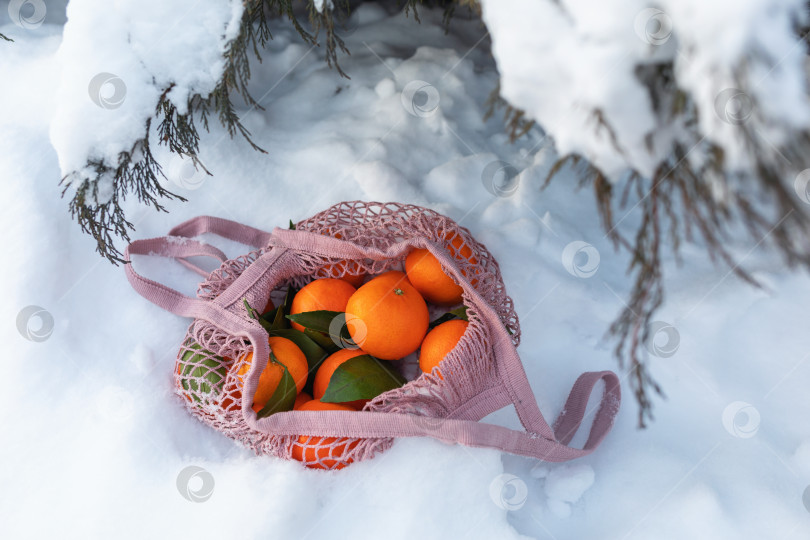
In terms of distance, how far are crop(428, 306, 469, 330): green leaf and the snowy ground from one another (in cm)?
17

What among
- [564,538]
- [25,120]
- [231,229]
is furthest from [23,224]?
[564,538]

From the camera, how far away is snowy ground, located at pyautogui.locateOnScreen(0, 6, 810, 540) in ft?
3.17

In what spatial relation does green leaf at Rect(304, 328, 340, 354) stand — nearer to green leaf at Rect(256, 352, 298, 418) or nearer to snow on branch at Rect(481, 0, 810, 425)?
green leaf at Rect(256, 352, 298, 418)

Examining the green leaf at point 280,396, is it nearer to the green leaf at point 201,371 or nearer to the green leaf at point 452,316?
the green leaf at point 201,371

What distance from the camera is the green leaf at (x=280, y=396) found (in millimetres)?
1014

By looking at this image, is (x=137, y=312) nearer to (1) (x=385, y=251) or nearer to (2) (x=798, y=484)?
(1) (x=385, y=251)

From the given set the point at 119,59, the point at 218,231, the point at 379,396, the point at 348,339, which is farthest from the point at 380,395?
the point at 119,59

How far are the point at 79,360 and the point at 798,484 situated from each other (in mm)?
1357

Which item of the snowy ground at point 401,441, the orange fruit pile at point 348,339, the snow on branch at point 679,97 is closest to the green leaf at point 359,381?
the orange fruit pile at point 348,339

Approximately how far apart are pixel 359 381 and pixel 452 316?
9.3 inches

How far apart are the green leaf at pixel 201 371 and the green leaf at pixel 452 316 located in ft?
1.32

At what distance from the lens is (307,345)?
1104mm

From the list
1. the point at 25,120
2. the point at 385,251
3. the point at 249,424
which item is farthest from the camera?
the point at 25,120

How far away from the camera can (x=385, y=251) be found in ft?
3.64
